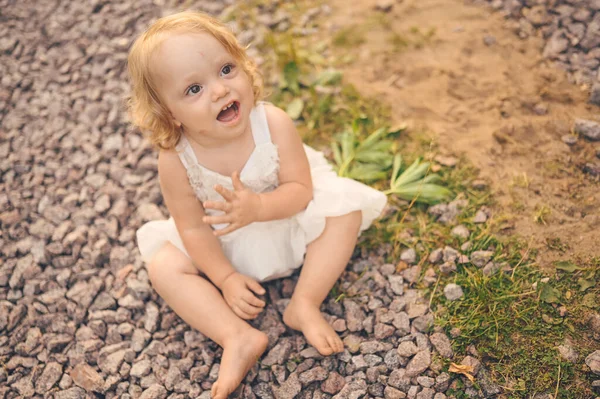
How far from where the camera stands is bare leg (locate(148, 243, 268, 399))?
2016 mm

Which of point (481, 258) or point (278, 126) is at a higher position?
point (278, 126)

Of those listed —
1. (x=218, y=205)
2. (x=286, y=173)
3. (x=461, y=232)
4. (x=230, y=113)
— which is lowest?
(x=461, y=232)

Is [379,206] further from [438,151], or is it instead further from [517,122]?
[517,122]

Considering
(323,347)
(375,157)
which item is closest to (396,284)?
(323,347)

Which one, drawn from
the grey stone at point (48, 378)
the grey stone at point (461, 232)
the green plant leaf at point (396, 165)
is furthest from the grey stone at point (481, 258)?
the grey stone at point (48, 378)

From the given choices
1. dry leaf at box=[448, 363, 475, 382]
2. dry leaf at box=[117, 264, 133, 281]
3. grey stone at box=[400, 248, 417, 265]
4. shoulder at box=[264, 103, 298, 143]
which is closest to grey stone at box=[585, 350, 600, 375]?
dry leaf at box=[448, 363, 475, 382]

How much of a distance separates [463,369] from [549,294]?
469mm

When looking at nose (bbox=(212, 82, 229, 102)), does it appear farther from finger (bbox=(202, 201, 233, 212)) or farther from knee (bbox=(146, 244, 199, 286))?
knee (bbox=(146, 244, 199, 286))

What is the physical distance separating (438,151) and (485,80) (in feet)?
1.86

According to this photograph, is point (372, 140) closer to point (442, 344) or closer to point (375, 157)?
point (375, 157)

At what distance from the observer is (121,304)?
7.89 feet

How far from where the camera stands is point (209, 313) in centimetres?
214

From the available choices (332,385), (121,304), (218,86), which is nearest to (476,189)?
(332,385)

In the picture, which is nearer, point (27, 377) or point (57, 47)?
point (27, 377)
